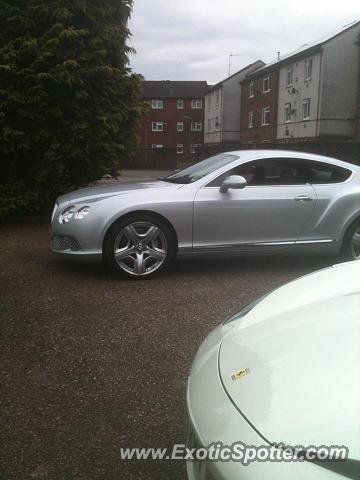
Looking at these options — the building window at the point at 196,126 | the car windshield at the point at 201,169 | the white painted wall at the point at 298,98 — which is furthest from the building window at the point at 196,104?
the car windshield at the point at 201,169

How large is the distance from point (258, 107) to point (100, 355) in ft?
147

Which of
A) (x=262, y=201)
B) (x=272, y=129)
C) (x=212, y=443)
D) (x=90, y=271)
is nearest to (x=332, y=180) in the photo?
(x=262, y=201)

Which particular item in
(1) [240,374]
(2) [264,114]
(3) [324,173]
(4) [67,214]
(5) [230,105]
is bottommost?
(1) [240,374]

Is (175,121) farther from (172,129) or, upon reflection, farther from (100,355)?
(100,355)

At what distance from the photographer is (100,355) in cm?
342

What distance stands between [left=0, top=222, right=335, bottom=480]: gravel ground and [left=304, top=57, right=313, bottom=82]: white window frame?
106ft

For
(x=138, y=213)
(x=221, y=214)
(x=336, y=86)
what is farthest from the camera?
(x=336, y=86)

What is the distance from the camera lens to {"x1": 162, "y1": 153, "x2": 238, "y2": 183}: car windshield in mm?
5559

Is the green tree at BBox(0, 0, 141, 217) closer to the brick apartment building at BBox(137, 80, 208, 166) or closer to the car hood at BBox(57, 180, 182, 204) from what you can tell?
the car hood at BBox(57, 180, 182, 204)

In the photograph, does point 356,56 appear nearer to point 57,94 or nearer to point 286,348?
point 57,94

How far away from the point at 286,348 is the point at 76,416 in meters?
1.41

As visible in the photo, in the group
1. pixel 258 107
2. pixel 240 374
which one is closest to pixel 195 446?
pixel 240 374

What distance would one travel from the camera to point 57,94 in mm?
8867

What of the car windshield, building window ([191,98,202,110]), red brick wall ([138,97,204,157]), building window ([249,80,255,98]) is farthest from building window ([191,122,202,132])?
the car windshield
